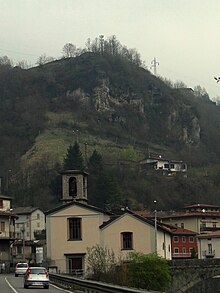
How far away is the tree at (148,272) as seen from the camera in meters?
44.6

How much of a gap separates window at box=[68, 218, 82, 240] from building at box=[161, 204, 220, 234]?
51.1 meters

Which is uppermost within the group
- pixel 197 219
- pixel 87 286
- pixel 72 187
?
pixel 72 187

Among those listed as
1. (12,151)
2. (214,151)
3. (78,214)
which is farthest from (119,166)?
(78,214)

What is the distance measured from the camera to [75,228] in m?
71.4

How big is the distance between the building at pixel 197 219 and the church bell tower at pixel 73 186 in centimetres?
4975

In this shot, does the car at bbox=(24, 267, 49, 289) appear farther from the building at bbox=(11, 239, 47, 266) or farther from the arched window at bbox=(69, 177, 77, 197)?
the building at bbox=(11, 239, 47, 266)

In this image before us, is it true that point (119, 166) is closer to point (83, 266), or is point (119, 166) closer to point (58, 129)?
point (58, 129)

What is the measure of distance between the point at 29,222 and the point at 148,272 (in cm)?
9212

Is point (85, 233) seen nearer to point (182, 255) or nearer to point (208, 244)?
point (208, 244)

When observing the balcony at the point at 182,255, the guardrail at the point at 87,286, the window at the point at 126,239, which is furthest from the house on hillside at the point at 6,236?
the guardrail at the point at 87,286

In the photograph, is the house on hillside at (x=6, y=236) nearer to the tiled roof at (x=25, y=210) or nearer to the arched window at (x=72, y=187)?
the arched window at (x=72, y=187)

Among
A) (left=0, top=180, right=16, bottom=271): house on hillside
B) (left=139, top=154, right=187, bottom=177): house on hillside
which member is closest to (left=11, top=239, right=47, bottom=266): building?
(left=0, top=180, right=16, bottom=271): house on hillside

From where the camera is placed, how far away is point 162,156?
585 feet

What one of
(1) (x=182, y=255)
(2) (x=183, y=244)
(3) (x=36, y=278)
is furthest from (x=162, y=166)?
(3) (x=36, y=278)
